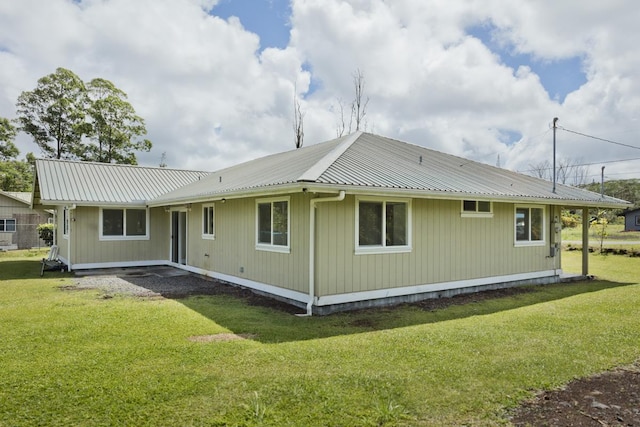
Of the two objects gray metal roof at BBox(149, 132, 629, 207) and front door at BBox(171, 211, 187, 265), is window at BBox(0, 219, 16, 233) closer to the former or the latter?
front door at BBox(171, 211, 187, 265)

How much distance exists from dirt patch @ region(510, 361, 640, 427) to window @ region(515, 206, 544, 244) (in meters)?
6.97

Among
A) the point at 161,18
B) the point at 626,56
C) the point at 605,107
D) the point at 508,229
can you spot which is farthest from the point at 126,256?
the point at 605,107

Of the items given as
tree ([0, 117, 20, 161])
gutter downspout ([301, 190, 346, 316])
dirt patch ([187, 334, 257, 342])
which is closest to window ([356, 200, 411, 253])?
gutter downspout ([301, 190, 346, 316])

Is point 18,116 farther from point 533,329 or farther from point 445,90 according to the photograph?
point 533,329

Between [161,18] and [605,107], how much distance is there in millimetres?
25206

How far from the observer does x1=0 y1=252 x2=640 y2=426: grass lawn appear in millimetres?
3463

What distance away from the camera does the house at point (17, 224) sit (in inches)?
971

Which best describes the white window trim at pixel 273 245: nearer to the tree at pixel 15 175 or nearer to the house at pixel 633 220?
the tree at pixel 15 175

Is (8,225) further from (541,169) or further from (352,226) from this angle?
(541,169)

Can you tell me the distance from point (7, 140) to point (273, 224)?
33.8 m

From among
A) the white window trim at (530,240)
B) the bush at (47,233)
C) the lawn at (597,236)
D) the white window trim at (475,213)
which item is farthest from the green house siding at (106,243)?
the lawn at (597,236)

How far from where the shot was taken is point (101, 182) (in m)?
15.2

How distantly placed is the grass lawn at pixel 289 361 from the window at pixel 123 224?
613cm

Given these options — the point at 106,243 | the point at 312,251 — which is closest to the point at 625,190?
the point at 106,243
